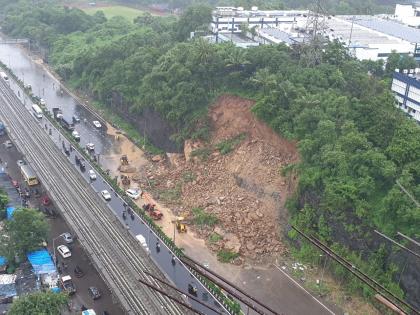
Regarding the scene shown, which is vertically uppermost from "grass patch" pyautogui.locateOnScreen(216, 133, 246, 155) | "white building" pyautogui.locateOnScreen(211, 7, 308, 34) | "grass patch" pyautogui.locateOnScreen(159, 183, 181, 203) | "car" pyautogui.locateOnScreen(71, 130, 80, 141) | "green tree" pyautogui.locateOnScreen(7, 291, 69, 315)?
"white building" pyautogui.locateOnScreen(211, 7, 308, 34)

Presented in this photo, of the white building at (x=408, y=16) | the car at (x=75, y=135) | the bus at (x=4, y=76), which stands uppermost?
the white building at (x=408, y=16)

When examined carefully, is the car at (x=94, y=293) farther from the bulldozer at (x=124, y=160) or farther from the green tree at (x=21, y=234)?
the bulldozer at (x=124, y=160)

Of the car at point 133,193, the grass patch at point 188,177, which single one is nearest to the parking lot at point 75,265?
the car at point 133,193

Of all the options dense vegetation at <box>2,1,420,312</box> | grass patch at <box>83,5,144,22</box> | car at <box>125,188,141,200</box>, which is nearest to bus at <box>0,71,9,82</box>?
dense vegetation at <box>2,1,420,312</box>

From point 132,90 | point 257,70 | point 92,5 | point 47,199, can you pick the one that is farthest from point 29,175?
point 92,5

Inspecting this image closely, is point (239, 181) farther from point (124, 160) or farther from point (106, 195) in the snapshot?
point (124, 160)

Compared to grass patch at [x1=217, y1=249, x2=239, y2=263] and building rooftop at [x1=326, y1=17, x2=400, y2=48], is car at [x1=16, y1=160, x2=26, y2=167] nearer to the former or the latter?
grass patch at [x1=217, y1=249, x2=239, y2=263]

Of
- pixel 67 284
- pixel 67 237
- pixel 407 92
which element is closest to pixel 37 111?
pixel 67 237
